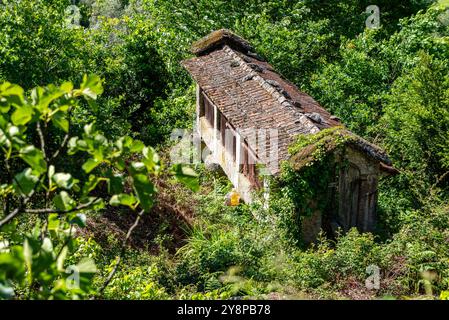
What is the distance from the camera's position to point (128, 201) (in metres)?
3.77

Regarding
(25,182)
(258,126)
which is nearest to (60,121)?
(25,182)

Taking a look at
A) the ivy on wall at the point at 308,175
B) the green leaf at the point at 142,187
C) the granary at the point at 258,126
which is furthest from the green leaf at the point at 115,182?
the granary at the point at 258,126

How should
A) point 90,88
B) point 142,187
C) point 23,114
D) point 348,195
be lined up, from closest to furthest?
point 23,114, point 142,187, point 90,88, point 348,195

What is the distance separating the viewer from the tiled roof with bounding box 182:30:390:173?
13.9 metres

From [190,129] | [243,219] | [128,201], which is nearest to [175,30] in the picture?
[190,129]

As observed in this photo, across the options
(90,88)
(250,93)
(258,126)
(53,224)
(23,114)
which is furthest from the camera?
(250,93)

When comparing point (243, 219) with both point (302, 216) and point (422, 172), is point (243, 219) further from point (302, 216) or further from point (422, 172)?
point (422, 172)

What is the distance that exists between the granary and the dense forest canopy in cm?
72

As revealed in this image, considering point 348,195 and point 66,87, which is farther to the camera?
point 348,195

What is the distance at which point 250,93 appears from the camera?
16016 millimetres

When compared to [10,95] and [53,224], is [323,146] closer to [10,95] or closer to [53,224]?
[53,224]

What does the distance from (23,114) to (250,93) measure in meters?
12.7

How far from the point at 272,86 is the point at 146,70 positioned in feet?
24.8

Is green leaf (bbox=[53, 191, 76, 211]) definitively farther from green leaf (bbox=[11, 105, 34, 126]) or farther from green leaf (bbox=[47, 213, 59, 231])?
green leaf (bbox=[11, 105, 34, 126])
